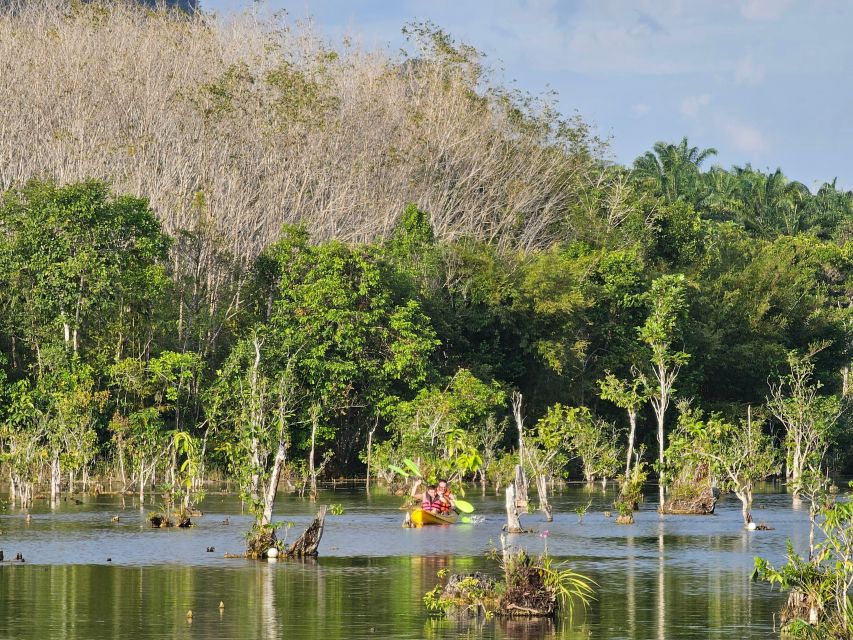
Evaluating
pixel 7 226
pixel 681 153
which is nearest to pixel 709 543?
pixel 7 226

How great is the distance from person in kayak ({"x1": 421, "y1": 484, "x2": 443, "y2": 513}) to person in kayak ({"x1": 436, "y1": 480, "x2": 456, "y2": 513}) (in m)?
0.08

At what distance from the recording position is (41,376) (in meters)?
64.7

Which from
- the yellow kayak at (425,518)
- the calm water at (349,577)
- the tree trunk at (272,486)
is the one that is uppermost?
the tree trunk at (272,486)

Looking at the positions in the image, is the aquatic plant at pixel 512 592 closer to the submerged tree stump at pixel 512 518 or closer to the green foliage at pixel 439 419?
the submerged tree stump at pixel 512 518

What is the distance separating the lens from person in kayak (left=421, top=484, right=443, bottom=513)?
50.0m

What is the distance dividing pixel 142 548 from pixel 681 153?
3948 inches

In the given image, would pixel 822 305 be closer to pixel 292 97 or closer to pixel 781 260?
pixel 781 260

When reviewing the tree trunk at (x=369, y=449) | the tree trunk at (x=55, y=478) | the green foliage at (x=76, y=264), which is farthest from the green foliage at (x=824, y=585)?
the green foliage at (x=76, y=264)

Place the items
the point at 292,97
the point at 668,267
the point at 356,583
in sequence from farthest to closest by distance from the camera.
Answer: the point at 668,267, the point at 292,97, the point at 356,583

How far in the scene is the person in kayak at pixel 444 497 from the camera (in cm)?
5044

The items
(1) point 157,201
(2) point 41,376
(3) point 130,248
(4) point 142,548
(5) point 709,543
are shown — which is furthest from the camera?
(1) point 157,201

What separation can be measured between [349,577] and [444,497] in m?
17.2

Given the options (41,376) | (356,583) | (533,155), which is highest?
(533,155)

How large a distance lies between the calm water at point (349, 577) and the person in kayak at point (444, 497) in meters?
1.79
